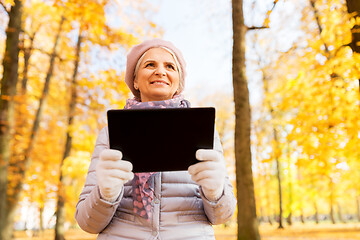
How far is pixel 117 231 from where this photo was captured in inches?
65.1

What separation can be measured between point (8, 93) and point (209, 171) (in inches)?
211

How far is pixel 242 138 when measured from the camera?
6289mm

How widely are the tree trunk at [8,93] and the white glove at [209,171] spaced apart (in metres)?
5.25

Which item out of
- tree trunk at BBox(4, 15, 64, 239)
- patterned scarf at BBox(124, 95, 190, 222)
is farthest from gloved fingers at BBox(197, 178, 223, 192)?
tree trunk at BBox(4, 15, 64, 239)

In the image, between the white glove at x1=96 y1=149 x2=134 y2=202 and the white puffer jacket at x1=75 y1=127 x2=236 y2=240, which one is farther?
the white puffer jacket at x1=75 y1=127 x2=236 y2=240

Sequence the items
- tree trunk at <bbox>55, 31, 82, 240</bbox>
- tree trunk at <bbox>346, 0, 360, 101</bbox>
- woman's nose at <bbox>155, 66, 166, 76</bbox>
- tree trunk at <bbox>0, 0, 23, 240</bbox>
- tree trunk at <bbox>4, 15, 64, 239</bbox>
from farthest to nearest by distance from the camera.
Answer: tree trunk at <bbox>55, 31, 82, 240</bbox>, tree trunk at <bbox>4, 15, 64, 239</bbox>, tree trunk at <bbox>0, 0, 23, 240</bbox>, tree trunk at <bbox>346, 0, 360, 101</bbox>, woman's nose at <bbox>155, 66, 166, 76</bbox>

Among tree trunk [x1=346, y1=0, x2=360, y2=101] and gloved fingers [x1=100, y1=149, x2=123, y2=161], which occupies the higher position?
tree trunk [x1=346, y1=0, x2=360, y2=101]

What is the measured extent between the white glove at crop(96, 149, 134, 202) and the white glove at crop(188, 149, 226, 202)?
0.32 m

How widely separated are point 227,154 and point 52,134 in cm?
1501

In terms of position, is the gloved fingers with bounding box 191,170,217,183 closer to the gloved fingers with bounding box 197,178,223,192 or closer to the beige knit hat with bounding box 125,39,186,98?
the gloved fingers with bounding box 197,178,223,192

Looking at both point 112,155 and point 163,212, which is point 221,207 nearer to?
point 163,212

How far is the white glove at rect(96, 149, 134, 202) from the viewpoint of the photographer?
1.42 metres

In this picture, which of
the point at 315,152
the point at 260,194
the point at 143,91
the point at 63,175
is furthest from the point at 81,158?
the point at 260,194

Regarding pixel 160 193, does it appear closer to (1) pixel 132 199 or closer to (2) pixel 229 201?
(1) pixel 132 199
